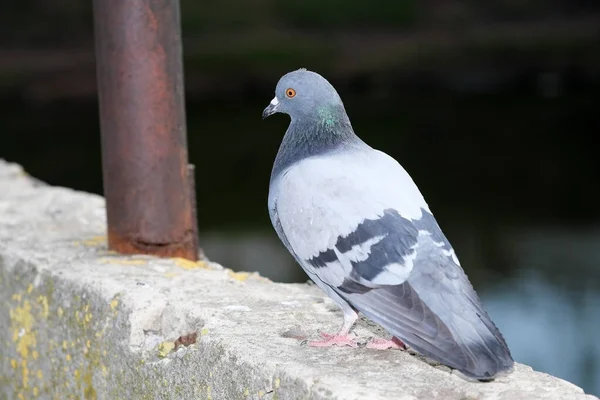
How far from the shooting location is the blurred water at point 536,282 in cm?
523

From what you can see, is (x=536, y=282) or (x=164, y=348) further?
(x=536, y=282)

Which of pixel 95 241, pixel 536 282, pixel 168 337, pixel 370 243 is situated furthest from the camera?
pixel 536 282

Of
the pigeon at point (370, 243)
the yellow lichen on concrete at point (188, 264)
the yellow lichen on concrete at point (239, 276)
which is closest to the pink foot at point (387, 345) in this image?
the pigeon at point (370, 243)

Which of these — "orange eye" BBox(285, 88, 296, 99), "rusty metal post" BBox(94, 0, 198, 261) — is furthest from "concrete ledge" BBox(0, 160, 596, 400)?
"orange eye" BBox(285, 88, 296, 99)

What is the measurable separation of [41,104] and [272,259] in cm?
565

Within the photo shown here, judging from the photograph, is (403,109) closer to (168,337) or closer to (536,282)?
(536,282)

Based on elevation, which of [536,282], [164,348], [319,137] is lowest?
[536,282]

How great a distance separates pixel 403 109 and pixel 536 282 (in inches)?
225

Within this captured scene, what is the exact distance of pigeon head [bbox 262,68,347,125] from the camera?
229 centimetres

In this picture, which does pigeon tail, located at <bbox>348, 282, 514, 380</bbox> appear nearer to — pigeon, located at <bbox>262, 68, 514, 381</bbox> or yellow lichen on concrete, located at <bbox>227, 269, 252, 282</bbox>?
pigeon, located at <bbox>262, 68, 514, 381</bbox>

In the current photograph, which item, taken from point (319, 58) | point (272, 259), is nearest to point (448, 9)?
point (319, 58)

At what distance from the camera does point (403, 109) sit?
1188 centimetres

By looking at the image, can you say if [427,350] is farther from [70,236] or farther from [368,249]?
[70,236]

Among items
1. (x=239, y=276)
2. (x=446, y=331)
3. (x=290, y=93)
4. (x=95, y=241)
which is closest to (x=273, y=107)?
(x=290, y=93)
